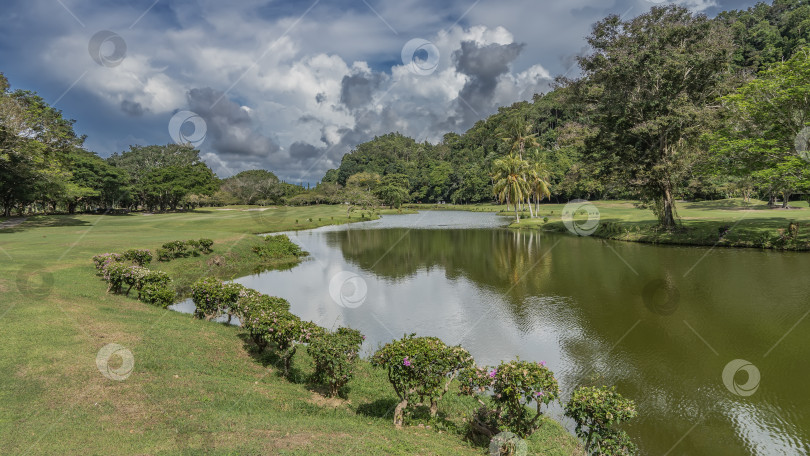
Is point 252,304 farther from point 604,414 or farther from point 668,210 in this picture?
point 668,210

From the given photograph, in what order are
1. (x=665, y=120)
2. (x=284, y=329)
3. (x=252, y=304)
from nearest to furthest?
(x=284, y=329), (x=252, y=304), (x=665, y=120)

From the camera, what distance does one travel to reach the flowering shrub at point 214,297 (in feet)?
56.1

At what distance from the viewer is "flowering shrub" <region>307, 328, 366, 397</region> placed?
34.2 feet

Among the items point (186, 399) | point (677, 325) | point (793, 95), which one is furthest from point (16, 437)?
point (793, 95)

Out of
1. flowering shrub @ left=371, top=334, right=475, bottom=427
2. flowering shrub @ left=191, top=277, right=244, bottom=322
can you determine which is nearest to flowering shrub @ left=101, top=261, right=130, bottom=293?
flowering shrub @ left=191, top=277, right=244, bottom=322

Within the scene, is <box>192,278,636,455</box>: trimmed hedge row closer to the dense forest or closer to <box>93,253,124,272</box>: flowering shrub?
<box>93,253,124,272</box>: flowering shrub

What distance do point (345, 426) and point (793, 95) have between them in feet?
130

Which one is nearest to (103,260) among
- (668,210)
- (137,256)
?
→ (137,256)

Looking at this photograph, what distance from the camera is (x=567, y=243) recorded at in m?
44.1

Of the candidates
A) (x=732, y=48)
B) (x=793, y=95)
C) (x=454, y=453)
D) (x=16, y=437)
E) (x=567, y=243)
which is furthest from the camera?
(x=567, y=243)

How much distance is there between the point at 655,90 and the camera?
38.6 meters

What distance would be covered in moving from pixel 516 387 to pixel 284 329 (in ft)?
24.8

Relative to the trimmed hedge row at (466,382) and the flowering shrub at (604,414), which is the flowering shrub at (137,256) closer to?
the trimmed hedge row at (466,382)

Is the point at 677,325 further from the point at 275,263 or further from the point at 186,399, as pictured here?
the point at 275,263
